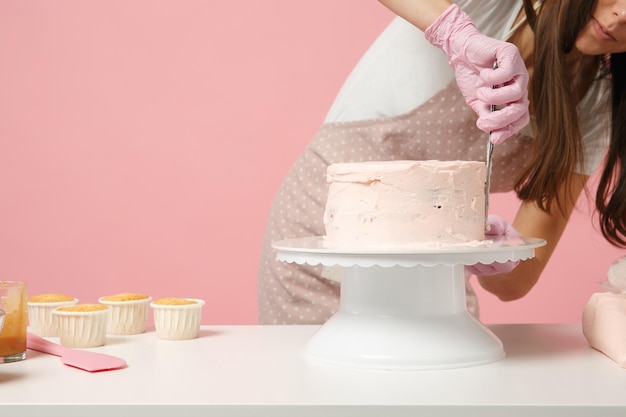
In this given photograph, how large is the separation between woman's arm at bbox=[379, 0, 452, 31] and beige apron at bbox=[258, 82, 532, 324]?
0.24m

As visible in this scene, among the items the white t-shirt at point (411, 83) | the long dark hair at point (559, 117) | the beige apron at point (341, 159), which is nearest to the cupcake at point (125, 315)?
the beige apron at point (341, 159)

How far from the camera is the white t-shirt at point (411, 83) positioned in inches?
69.8

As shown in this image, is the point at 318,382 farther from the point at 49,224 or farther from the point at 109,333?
the point at 49,224

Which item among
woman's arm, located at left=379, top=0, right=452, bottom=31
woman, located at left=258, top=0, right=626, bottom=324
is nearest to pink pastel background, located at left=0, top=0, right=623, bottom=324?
woman, located at left=258, top=0, right=626, bottom=324

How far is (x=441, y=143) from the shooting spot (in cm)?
180

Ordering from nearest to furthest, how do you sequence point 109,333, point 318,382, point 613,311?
point 318,382, point 613,311, point 109,333

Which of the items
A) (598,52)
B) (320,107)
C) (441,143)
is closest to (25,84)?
(320,107)

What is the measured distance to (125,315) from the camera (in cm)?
134

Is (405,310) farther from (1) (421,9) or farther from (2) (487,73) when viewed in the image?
(1) (421,9)

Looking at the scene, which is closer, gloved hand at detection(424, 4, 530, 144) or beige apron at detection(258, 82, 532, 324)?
gloved hand at detection(424, 4, 530, 144)

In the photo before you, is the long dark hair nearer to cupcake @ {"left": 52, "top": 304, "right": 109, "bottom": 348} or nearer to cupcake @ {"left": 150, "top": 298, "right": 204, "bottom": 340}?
cupcake @ {"left": 150, "top": 298, "right": 204, "bottom": 340}

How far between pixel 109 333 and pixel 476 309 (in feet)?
2.88

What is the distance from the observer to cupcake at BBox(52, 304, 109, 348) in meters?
1.23

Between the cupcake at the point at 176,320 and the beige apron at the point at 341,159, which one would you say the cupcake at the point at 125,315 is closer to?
the cupcake at the point at 176,320
